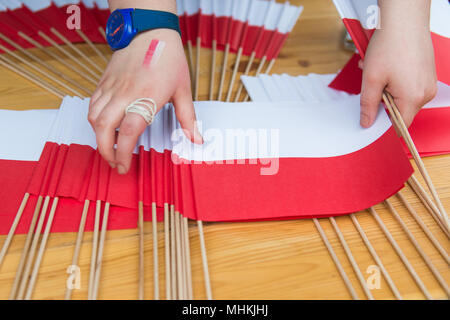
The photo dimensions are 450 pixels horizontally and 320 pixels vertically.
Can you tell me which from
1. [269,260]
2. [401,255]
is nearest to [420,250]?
[401,255]

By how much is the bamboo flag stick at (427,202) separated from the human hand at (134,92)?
0.41 metres

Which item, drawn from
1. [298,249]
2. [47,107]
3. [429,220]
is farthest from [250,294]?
[47,107]

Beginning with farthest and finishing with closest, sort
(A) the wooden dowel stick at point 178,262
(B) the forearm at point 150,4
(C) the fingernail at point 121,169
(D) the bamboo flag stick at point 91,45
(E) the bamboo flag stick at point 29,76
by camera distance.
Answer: (D) the bamboo flag stick at point 91,45
(E) the bamboo flag stick at point 29,76
(B) the forearm at point 150,4
(C) the fingernail at point 121,169
(A) the wooden dowel stick at point 178,262

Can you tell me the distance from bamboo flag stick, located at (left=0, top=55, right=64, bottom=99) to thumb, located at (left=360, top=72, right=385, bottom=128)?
2.22ft

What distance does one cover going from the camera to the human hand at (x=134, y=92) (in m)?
0.61

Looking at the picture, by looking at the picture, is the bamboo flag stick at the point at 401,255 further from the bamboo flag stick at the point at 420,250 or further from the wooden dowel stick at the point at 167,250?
the wooden dowel stick at the point at 167,250

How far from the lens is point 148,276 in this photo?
0.56 meters

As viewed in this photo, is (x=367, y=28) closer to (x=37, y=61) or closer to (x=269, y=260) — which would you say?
(x=269, y=260)

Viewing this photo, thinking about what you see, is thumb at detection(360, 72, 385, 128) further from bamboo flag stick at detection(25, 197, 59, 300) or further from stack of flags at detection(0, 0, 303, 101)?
bamboo flag stick at detection(25, 197, 59, 300)

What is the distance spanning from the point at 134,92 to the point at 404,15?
1.72 feet

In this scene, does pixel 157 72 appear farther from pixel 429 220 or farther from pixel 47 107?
pixel 429 220

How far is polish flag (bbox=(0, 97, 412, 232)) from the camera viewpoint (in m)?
0.64

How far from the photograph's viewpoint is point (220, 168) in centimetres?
69

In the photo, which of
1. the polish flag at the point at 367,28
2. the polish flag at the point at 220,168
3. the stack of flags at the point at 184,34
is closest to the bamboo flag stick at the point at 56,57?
the stack of flags at the point at 184,34
